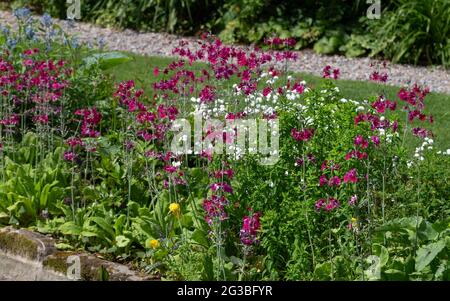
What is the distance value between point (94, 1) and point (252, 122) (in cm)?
938

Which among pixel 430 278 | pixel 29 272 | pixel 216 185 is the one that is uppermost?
pixel 216 185

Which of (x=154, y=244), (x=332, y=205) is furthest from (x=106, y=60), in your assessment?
(x=332, y=205)

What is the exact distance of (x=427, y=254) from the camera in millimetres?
4066

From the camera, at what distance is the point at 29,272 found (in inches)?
192

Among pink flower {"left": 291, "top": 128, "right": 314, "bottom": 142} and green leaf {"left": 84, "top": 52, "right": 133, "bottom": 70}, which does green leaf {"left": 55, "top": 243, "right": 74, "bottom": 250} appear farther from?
green leaf {"left": 84, "top": 52, "right": 133, "bottom": 70}

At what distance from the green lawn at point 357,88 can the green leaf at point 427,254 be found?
3048 millimetres

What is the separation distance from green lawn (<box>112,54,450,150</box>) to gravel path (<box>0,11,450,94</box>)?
284 mm

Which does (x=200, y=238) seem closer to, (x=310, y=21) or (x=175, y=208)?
(x=175, y=208)

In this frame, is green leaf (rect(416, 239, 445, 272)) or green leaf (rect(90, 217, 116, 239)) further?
green leaf (rect(90, 217, 116, 239))

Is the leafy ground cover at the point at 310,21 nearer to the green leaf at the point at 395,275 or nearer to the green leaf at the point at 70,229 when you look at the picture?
the green leaf at the point at 70,229

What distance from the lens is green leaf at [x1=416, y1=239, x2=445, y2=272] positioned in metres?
4.02

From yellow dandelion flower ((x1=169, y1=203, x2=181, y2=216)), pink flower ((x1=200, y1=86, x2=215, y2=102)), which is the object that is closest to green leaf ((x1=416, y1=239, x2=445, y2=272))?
yellow dandelion flower ((x1=169, y1=203, x2=181, y2=216))

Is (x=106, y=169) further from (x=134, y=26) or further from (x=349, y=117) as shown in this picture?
(x=134, y=26)
